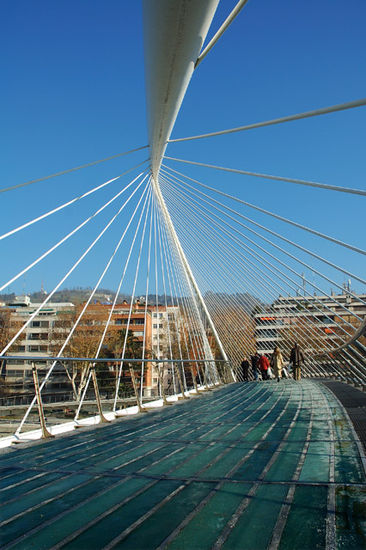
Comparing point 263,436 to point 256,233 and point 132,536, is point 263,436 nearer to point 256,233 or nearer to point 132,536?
point 132,536

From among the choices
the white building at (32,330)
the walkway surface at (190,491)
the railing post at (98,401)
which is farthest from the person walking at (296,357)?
the white building at (32,330)

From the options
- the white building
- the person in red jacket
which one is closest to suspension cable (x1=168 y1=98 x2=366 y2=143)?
the person in red jacket

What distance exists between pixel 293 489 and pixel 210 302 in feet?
52.0

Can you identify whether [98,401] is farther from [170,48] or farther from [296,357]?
[296,357]

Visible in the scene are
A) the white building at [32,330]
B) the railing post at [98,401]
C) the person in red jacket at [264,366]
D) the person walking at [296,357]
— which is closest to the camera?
the railing post at [98,401]

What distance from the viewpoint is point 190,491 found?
7.55 ft

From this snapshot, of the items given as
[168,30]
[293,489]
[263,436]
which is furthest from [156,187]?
[293,489]

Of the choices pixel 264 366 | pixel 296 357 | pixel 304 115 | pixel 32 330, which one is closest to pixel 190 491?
pixel 304 115

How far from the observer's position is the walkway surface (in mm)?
1739

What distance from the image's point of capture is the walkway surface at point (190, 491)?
5.71 ft

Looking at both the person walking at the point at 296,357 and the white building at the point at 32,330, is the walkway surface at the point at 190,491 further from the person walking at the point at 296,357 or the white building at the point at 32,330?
the white building at the point at 32,330

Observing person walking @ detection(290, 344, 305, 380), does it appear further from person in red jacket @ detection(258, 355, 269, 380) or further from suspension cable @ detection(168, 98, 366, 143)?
suspension cable @ detection(168, 98, 366, 143)

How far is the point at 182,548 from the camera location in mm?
1645

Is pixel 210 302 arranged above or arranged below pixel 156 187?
below
